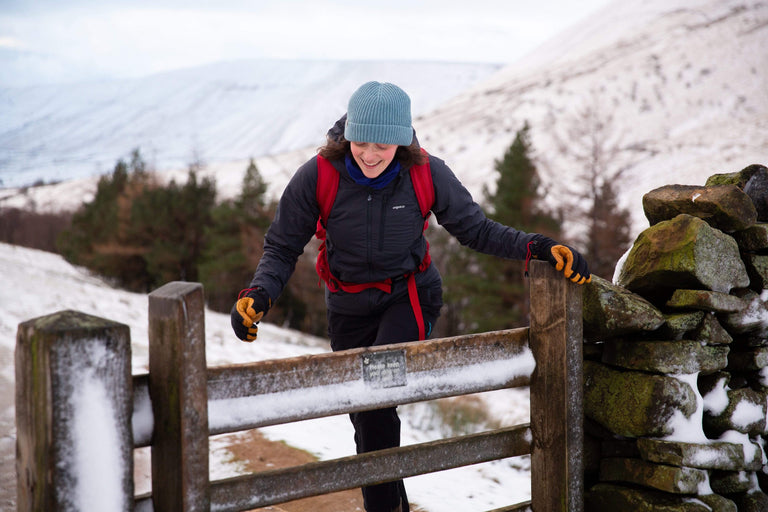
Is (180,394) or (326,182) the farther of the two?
(326,182)

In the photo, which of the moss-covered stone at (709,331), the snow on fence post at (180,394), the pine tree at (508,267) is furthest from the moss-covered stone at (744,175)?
the pine tree at (508,267)

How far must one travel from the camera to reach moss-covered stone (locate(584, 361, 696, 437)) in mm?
2645

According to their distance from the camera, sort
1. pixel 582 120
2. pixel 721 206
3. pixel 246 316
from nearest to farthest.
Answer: pixel 246 316
pixel 721 206
pixel 582 120

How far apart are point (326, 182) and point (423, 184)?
42cm

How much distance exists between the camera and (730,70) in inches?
1938

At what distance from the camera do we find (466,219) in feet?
9.23

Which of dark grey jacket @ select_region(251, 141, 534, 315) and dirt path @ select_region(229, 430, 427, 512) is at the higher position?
dark grey jacket @ select_region(251, 141, 534, 315)

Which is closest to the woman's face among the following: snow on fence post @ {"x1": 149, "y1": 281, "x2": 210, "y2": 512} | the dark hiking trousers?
the dark hiking trousers

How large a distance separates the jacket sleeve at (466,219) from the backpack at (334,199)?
0.05 metres

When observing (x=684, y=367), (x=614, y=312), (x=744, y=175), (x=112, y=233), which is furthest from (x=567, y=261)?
(x=112, y=233)

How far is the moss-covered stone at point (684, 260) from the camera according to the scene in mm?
2750

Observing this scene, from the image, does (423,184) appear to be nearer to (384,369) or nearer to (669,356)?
(384,369)

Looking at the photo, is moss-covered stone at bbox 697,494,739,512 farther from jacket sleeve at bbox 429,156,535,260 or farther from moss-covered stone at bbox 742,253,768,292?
jacket sleeve at bbox 429,156,535,260

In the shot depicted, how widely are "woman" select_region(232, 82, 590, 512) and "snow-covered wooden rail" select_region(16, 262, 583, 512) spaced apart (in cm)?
33
